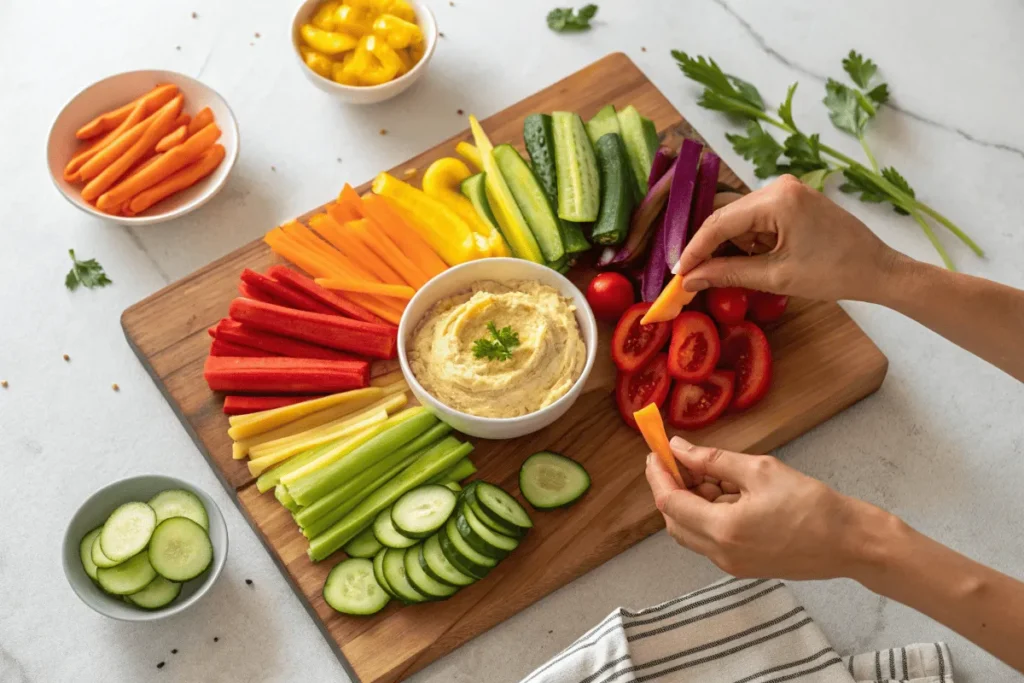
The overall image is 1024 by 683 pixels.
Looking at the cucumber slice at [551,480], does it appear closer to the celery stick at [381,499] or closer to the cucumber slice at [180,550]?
the celery stick at [381,499]

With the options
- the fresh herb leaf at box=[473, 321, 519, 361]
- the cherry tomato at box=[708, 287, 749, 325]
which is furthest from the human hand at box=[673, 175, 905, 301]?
the fresh herb leaf at box=[473, 321, 519, 361]

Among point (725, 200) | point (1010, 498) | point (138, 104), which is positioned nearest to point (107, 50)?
point (138, 104)

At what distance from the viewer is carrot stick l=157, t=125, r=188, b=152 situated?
3.73m

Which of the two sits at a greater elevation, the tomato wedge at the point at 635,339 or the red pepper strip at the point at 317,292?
the tomato wedge at the point at 635,339

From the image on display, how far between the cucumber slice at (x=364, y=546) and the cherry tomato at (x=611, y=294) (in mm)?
1030

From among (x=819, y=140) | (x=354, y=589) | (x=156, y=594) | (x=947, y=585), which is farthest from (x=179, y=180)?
(x=947, y=585)

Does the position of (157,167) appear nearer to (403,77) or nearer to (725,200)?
(403,77)

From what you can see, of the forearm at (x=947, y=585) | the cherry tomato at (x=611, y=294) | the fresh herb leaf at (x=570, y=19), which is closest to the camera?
the forearm at (x=947, y=585)

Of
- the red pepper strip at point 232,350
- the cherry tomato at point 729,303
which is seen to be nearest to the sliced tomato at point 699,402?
the cherry tomato at point 729,303

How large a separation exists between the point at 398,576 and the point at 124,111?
1981mm

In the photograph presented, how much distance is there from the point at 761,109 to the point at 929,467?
149cm

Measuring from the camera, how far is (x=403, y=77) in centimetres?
395

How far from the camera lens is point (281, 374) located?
3348 mm

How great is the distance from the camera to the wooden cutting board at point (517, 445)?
308cm
